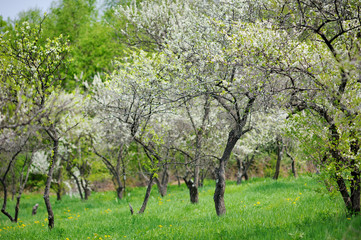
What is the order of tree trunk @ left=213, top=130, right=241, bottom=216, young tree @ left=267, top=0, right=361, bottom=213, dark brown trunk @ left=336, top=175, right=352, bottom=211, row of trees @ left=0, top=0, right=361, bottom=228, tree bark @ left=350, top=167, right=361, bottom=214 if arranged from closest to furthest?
1. young tree @ left=267, top=0, right=361, bottom=213
2. row of trees @ left=0, top=0, right=361, bottom=228
3. tree bark @ left=350, top=167, right=361, bottom=214
4. dark brown trunk @ left=336, top=175, right=352, bottom=211
5. tree trunk @ left=213, top=130, right=241, bottom=216

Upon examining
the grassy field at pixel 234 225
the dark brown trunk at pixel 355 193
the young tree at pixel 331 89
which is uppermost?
the young tree at pixel 331 89


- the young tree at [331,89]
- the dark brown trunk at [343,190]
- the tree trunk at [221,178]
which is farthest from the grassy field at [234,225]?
the young tree at [331,89]

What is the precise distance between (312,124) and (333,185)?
4.06ft

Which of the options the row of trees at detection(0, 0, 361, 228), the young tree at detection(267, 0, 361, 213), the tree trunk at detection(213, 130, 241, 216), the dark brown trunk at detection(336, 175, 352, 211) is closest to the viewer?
the young tree at detection(267, 0, 361, 213)

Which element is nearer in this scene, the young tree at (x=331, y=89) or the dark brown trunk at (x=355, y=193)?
the young tree at (x=331, y=89)

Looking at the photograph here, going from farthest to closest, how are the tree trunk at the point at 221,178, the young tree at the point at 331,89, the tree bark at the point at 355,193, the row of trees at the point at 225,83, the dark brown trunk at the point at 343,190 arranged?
the tree trunk at the point at 221,178 → the dark brown trunk at the point at 343,190 → the tree bark at the point at 355,193 → the row of trees at the point at 225,83 → the young tree at the point at 331,89

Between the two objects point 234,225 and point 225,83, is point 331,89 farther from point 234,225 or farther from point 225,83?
point 234,225

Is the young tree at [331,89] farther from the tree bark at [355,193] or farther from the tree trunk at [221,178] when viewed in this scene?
the tree trunk at [221,178]

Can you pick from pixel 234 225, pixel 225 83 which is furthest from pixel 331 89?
pixel 234 225

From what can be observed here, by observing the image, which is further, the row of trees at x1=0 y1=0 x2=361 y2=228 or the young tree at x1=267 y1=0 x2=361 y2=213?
the row of trees at x1=0 y1=0 x2=361 y2=228

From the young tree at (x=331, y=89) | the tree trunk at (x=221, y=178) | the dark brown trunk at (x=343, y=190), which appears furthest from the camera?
the tree trunk at (x=221, y=178)

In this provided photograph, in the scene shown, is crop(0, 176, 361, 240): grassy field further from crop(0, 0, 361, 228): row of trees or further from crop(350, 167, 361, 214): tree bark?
crop(0, 0, 361, 228): row of trees

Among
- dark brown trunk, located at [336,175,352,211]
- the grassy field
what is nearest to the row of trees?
dark brown trunk, located at [336,175,352,211]

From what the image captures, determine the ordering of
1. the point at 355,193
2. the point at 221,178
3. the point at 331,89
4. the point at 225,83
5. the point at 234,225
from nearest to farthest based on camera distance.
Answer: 1. the point at 331,89
2. the point at 355,193
3. the point at 225,83
4. the point at 234,225
5. the point at 221,178
